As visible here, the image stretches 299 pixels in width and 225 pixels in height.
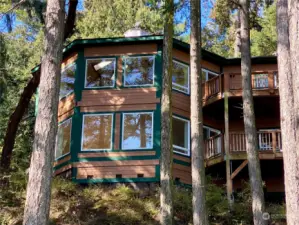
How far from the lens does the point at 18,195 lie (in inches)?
626

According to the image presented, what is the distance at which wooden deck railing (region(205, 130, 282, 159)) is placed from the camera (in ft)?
56.7

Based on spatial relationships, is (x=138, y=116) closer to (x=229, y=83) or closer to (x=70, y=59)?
(x=229, y=83)

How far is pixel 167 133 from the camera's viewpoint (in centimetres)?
1309

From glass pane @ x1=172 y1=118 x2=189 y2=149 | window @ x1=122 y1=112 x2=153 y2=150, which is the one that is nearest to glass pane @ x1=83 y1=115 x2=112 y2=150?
window @ x1=122 y1=112 x2=153 y2=150

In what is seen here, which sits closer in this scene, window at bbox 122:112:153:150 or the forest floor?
the forest floor

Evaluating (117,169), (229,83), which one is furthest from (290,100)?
(117,169)

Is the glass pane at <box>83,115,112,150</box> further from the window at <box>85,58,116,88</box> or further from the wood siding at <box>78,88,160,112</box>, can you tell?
the window at <box>85,58,116,88</box>

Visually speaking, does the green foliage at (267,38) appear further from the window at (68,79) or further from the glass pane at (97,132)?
the glass pane at (97,132)

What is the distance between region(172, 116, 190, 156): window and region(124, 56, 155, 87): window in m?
1.93

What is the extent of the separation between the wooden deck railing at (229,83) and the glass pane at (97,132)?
164 inches

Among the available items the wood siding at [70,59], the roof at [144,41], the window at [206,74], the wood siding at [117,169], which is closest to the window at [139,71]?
the roof at [144,41]

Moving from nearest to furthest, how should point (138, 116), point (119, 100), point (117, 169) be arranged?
point (117, 169) < point (138, 116) < point (119, 100)

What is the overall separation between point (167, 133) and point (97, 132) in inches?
224

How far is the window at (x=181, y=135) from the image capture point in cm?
1838
